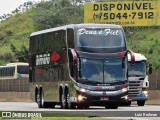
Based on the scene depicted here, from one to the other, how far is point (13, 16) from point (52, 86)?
454ft

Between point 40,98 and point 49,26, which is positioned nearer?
point 40,98

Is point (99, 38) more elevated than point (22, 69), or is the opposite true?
point (99, 38)

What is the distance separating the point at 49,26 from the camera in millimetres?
146375

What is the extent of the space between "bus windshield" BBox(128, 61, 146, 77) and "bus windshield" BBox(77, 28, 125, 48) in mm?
6420

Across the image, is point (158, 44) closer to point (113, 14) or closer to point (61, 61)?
point (113, 14)

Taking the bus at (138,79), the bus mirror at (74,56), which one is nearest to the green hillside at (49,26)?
the bus at (138,79)

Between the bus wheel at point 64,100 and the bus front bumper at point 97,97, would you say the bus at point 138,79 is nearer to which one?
the bus wheel at point 64,100

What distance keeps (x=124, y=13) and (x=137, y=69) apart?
5227 cm

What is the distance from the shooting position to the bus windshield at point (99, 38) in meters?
39.0

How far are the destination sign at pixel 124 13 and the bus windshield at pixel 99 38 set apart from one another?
181ft

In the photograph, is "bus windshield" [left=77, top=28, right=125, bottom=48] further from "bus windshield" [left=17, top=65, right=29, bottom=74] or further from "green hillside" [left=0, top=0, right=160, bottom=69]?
"green hillside" [left=0, top=0, right=160, bottom=69]

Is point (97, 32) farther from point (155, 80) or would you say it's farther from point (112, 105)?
point (155, 80)

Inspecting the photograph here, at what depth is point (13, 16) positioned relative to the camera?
180250 mm

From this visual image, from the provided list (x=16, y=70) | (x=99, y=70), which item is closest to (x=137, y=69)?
(x=99, y=70)
